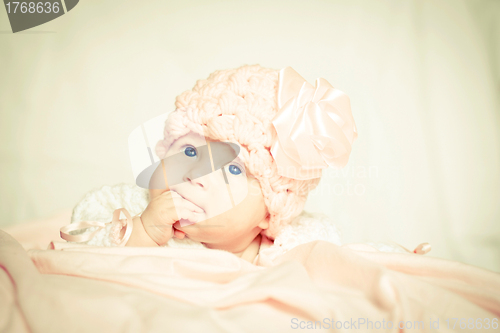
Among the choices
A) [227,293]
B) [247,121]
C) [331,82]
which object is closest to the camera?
[227,293]

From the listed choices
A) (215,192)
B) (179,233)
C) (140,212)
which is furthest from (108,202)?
(215,192)

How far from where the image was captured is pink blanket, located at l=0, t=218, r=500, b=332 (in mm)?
597

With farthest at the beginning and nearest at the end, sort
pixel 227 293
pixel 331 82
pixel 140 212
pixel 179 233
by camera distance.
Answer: pixel 331 82 → pixel 140 212 → pixel 179 233 → pixel 227 293

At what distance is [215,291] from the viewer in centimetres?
71

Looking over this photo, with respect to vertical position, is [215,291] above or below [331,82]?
below

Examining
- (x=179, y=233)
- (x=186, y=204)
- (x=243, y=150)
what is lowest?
(x=179, y=233)

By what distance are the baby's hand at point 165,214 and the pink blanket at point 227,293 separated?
0.15 metres

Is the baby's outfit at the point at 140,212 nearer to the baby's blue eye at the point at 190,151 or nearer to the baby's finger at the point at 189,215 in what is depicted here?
the baby's finger at the point at 189,215

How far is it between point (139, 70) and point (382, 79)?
3.68 feet

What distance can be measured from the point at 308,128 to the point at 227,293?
0.47 m

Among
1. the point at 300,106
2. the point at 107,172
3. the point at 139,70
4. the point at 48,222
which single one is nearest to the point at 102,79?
the point at 139,70

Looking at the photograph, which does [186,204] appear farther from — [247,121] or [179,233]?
[247,121]

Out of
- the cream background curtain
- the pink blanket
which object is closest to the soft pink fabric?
the pink blanket

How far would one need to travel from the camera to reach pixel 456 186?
1582 mm
